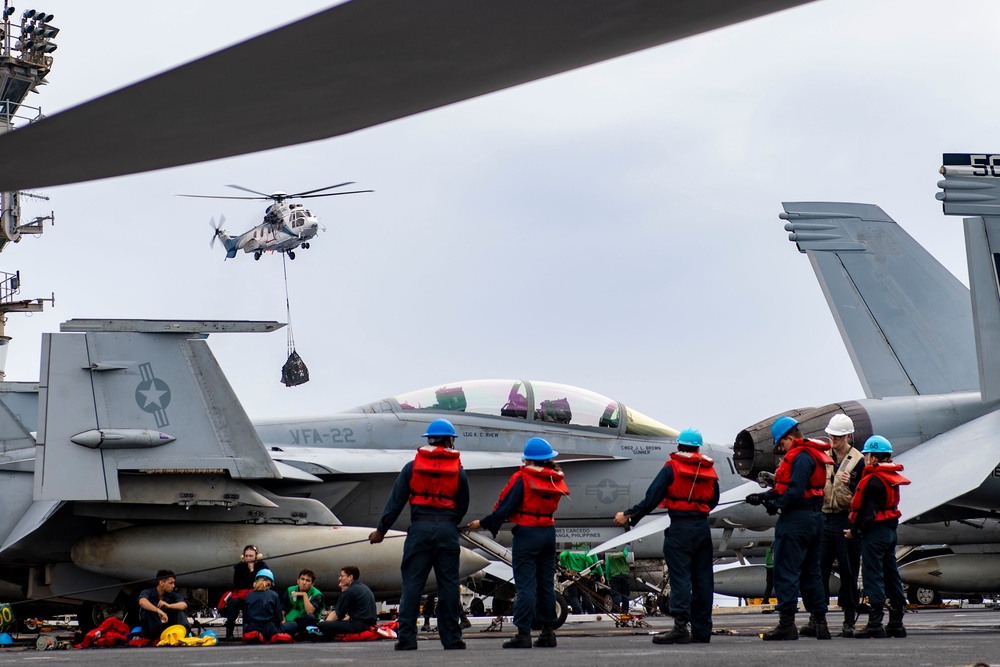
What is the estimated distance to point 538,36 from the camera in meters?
1.42

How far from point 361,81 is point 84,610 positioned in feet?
45.9

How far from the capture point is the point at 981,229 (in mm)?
11031

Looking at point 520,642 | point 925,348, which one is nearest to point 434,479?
point 520,642

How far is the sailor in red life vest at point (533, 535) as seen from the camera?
8586 millimetres

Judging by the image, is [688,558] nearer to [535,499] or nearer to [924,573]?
[535,499]

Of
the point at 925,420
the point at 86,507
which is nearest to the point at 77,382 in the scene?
the point at 86,507

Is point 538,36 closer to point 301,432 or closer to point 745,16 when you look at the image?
point 745,16

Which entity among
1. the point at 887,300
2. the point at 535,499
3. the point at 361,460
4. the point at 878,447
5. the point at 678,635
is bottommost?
the point at 678,635

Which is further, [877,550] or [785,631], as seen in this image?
[877,550]

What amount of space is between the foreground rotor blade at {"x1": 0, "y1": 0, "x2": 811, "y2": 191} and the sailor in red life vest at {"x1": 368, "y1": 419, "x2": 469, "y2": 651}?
22.5 ft

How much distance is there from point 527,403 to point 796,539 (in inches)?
266

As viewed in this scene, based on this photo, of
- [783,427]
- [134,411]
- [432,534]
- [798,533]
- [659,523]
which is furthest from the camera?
[659,523]

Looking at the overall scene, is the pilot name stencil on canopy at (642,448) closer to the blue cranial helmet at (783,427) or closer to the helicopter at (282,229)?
the blue cranial helmet at (783,427)

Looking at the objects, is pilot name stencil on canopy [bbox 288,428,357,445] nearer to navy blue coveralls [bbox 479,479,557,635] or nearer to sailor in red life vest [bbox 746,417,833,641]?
navy blue coveralls [bbox 479,479,557,635]
